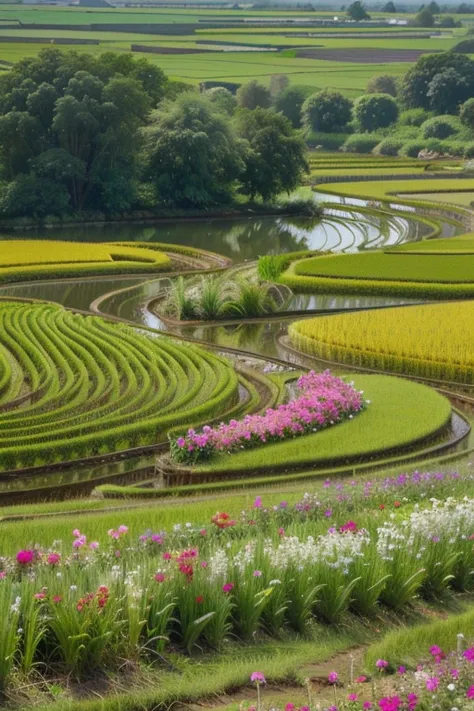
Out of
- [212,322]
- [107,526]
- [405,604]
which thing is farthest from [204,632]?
[212,322]

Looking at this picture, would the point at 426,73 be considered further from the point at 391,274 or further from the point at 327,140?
the point at 391,274

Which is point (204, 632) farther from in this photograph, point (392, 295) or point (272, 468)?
point (392, 295)

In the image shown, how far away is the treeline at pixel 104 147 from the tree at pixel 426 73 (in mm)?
50024

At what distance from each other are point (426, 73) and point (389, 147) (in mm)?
13341

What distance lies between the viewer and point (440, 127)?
10906cm

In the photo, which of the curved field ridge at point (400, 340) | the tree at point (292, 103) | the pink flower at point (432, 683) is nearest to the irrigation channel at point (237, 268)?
the curved field ridge at point (400, 340)

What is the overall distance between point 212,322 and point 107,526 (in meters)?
Answer: 21.7

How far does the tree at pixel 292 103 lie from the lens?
123 meters

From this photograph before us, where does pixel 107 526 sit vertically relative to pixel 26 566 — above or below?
below

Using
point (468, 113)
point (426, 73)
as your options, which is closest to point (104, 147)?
point (468, 113)

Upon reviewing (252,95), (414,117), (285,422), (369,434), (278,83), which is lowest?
(369,434)

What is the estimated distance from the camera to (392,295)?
4331 cm

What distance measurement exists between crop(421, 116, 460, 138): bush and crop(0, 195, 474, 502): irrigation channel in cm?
3475

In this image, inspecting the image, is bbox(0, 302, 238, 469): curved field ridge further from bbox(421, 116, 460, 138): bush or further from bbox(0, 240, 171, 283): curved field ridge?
bbox(421, 116, 460, 138): bush
